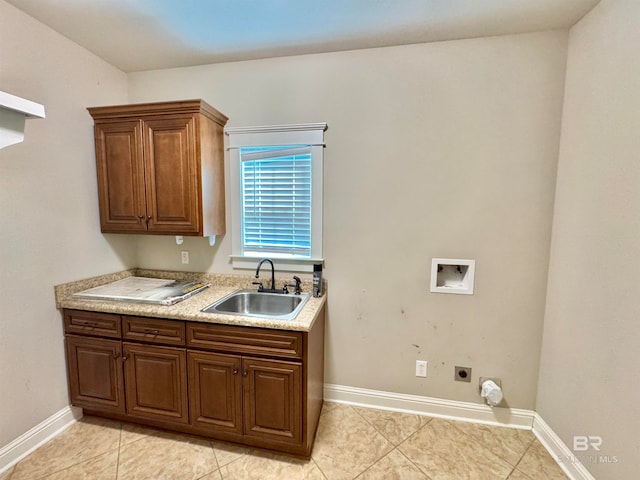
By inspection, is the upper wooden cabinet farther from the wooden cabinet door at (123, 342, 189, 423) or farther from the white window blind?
the wooden cabinet door at (123, 342, 189, 423)

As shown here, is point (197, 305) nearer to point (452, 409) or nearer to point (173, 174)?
point (173, 174)

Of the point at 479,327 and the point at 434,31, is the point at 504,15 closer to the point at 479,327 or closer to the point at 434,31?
the point at 434,31

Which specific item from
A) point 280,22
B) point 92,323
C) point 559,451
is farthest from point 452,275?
point 92,323

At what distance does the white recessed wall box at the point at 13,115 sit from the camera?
102cm

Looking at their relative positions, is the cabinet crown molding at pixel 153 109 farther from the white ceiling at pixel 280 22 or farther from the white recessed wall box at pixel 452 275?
the white recessed wall box at pixel 452 275

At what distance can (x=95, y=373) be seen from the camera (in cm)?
187

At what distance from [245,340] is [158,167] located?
1386 mm

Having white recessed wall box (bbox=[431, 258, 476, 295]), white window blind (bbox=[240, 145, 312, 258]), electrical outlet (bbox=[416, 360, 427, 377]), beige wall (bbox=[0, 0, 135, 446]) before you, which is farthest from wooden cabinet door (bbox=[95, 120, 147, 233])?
electrical outlet (bbox=[416, 360, 427, 377])

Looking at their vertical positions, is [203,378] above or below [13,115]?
below

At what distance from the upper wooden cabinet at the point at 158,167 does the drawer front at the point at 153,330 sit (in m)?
0.63

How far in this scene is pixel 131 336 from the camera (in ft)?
5.87

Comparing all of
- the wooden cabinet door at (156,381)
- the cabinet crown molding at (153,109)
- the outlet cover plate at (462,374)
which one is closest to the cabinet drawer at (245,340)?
the wooden cabinet door at (156,381)

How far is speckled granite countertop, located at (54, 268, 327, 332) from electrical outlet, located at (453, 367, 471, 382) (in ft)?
3.71

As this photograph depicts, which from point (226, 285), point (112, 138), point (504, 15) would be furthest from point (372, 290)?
point (112, 138)
